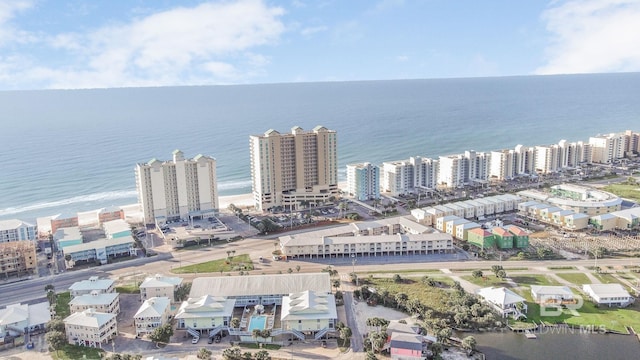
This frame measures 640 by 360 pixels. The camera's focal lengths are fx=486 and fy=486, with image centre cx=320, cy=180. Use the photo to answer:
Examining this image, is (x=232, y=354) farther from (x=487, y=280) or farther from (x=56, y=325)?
(x=487, y=280)

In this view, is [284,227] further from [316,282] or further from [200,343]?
[200,343]

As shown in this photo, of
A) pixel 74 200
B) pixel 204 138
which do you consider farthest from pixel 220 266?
pixel 204 138

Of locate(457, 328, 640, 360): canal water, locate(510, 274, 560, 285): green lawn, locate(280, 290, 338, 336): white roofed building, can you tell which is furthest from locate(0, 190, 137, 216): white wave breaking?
locate(457, 328, 640, 360): canal water

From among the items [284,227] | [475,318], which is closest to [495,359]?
[475,318]

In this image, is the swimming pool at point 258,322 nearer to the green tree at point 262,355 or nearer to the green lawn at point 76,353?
the green tree at point 262,355

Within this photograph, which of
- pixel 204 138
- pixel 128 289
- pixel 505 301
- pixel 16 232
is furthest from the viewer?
pixel 204 138

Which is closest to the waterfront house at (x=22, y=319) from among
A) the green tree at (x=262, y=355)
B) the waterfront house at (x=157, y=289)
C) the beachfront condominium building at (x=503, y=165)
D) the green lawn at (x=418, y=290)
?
the waterfront house at (x=157, y=289)

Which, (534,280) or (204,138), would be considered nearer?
(534,280)
